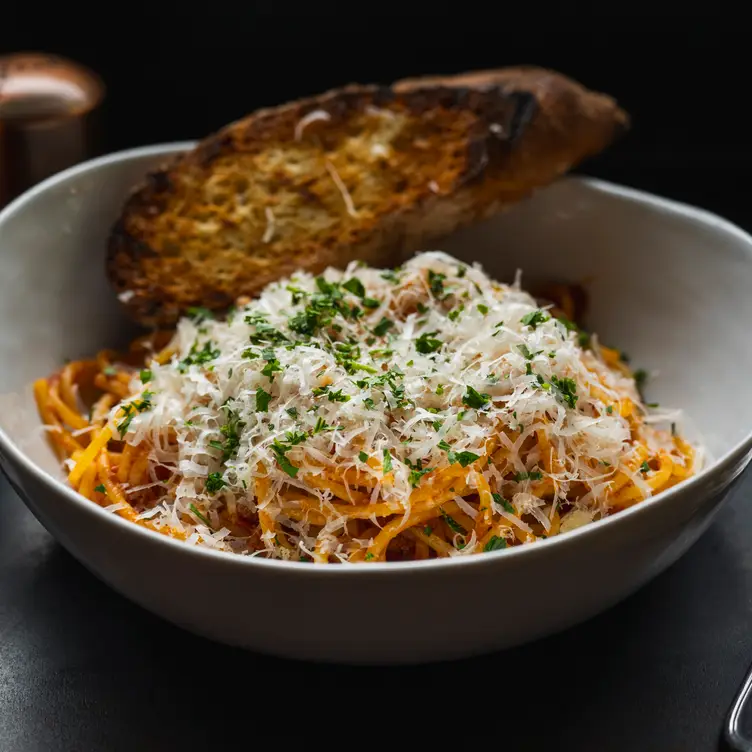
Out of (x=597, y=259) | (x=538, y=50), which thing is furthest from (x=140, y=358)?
(x=538, y=50)

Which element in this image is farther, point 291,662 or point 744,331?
point 744,331

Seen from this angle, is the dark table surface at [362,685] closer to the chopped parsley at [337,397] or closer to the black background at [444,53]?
the chopped parsley at [337,397]

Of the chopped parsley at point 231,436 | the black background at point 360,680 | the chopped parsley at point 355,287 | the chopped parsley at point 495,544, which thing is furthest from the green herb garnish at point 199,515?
the chopped parsley at point 355,287

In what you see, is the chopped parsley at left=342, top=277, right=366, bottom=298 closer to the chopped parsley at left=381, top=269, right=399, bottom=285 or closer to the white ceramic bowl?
the chopped parsley at left=381, top=269, right=399, bottom=285

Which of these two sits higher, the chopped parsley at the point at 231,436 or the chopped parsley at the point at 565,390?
the chopped parsley at the point at 565,390

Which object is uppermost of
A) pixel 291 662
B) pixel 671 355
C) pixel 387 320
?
pixel 387 320

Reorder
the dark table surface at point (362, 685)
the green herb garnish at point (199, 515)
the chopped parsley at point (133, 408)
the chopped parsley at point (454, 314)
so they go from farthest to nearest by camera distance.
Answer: the chopped parsley at point (454, 314)
the chopped parsley at point (133, 408)
the green herb garnish at point (199, 515)
the dark table surface at point (362, 685)

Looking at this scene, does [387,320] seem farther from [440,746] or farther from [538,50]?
[538,50]

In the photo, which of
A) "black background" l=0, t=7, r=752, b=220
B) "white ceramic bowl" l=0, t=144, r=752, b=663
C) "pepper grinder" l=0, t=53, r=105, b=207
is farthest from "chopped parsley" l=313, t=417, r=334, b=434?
"black background" l=0, t=7, r=752, b=220
